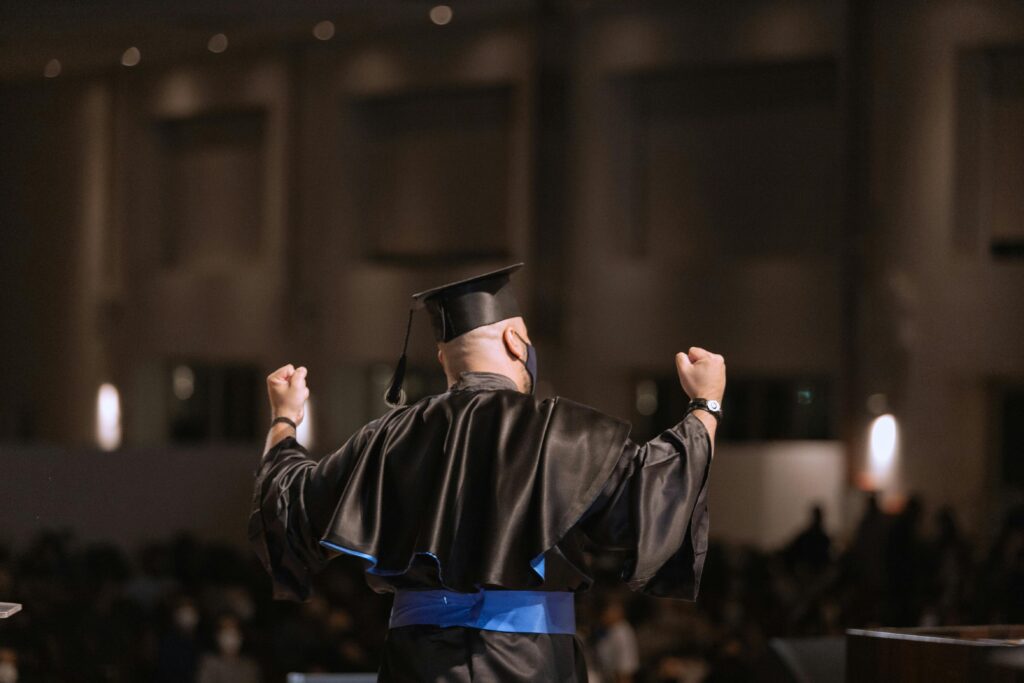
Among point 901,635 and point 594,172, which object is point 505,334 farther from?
point 594,172

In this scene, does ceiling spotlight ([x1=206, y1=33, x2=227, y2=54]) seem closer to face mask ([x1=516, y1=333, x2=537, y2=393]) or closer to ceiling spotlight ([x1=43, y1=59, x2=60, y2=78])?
ceiling spotlight ([x1=43, y1=59, x2=60, y2=78])

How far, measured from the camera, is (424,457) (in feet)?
8.55

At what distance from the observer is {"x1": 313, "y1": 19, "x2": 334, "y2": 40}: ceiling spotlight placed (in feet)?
36.6

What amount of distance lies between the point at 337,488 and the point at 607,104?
8552 mm

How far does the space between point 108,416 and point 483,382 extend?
835 cm

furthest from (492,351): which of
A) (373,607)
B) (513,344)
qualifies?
(373,607)

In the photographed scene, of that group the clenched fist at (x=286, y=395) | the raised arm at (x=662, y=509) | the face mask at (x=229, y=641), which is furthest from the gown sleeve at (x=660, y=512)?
the face mask at (x=229, y=641)

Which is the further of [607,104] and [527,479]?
[607,104]

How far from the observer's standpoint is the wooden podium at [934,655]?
9.29 feet

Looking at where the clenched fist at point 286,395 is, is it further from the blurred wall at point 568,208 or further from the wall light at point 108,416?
the wall light at point 108,416

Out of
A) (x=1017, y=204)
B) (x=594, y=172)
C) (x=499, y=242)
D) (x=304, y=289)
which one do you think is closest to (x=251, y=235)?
(x=304, y=289)

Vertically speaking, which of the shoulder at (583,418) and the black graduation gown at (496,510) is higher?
the shoulder at (583,418)

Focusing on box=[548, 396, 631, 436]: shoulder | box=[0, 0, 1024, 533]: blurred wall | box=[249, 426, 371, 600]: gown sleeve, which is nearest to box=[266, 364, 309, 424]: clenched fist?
box=[249, 426, 371, 600]: gown sleeve

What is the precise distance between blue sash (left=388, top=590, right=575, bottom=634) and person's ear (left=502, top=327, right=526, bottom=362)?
446 millimetres
